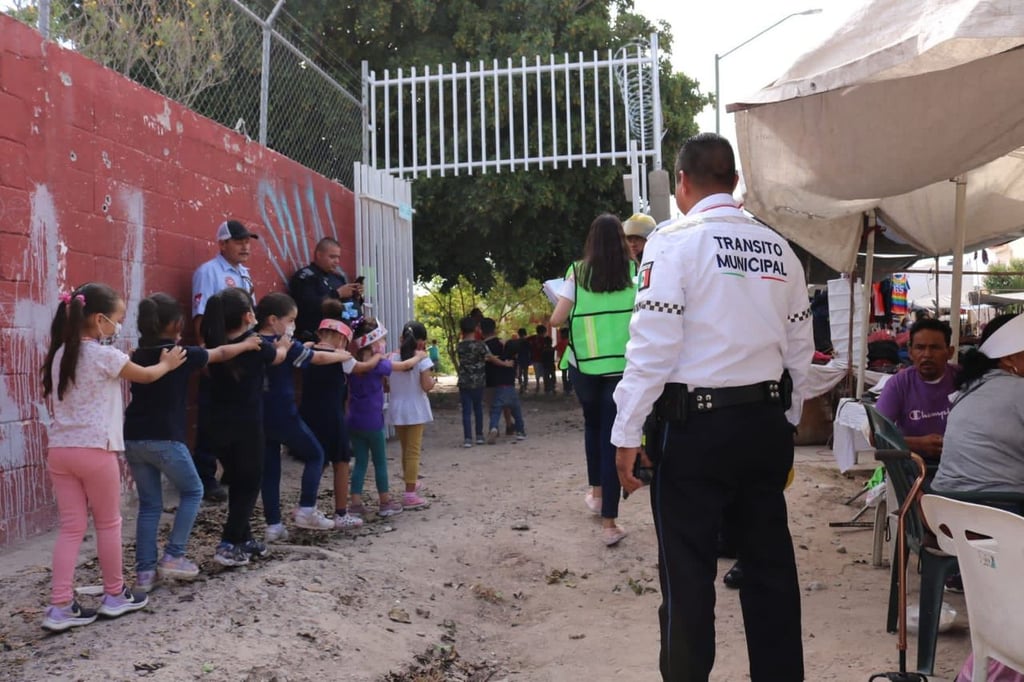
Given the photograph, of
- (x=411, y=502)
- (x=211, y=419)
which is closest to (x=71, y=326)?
(x=211, y=419)

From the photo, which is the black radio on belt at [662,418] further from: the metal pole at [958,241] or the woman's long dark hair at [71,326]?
the metal pole at [958,241]

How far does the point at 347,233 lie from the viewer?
9.94m

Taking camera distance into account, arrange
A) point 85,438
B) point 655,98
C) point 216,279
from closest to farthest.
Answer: point 85,438, point 216,279, point 655,98

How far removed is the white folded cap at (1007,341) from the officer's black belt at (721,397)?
133cm

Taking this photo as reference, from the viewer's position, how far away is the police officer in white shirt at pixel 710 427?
3180 millimetres

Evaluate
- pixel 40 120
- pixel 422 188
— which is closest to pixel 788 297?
pixel 40 120

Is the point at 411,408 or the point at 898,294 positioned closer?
the point at 411,408

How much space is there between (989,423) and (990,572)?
52.9 inches

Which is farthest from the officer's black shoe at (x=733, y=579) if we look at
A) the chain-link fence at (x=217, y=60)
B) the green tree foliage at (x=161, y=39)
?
the green tree foliage at (x=161, y=39)

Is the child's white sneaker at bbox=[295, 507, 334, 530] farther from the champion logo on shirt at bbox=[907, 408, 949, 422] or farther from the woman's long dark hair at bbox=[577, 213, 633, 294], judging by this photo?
the champion logo on shirt at bbox=[907, 408, 949, 422]

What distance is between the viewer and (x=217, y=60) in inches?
323

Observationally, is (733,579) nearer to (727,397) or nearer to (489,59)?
(727,397)

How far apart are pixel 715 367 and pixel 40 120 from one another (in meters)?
4.05

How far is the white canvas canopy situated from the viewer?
3.39 m
